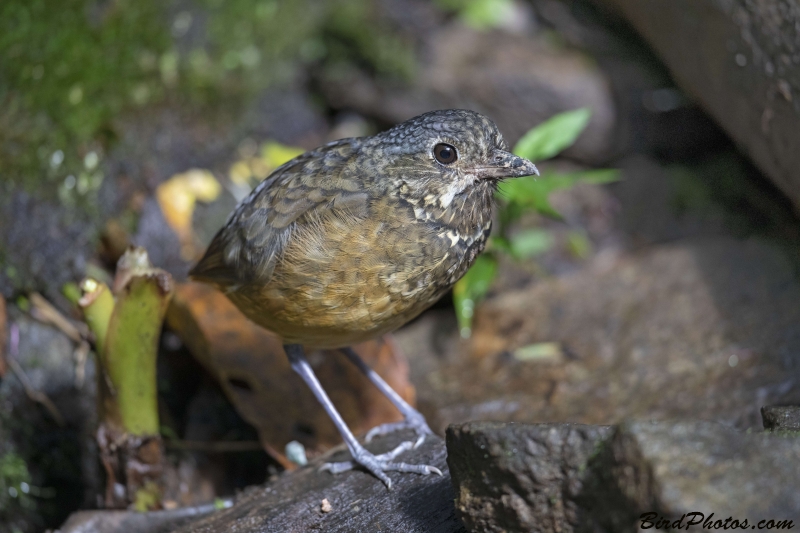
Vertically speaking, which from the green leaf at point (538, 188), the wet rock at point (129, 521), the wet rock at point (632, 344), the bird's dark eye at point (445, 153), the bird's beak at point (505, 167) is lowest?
the wet rock at point (632, 344)

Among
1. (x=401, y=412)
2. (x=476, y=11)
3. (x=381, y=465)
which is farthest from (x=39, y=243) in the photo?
(x=476, y=11)

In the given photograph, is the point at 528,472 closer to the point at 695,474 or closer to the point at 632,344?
the point at 695,474

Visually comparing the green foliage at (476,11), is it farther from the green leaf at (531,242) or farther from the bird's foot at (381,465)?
the bird's foot at (381,465)

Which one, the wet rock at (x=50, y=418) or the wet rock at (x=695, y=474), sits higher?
the wet rock at (x=50, y=418)

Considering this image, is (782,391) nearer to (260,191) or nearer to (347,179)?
(347,179)

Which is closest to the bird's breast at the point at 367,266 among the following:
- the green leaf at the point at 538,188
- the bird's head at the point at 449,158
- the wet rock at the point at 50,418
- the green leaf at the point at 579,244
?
the bird's head at the point at 449,158

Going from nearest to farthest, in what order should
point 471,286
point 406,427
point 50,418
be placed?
1. point 406,427
2. point 50,418
3. point 471,286
